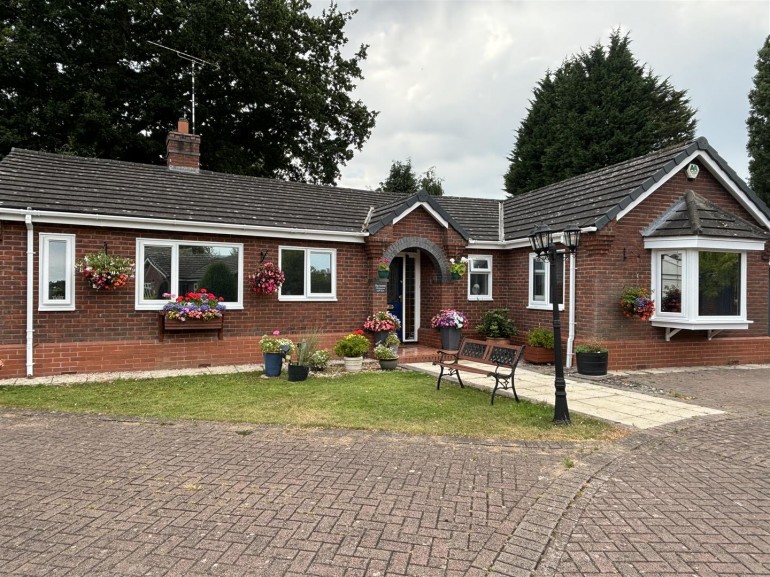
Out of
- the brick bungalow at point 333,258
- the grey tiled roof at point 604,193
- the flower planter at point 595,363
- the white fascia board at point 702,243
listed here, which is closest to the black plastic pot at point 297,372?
the brick bungalow at point 333,258

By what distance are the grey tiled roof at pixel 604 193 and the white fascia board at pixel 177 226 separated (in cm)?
531

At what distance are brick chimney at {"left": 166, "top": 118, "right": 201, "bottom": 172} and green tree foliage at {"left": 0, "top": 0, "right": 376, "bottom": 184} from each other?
29.9ft

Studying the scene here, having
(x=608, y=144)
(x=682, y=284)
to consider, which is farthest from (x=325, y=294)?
(x=608, y=144)

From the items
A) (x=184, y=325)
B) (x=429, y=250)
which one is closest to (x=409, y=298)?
(x=429, y=250)

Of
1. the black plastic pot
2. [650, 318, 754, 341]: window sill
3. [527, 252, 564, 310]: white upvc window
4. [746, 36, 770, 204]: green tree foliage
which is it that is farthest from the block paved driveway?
[746, 36, 770, 204]: green tree foliage

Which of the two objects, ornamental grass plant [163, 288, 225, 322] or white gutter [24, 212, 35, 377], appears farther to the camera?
ornamental grass plant [163, 288, 225, 322]

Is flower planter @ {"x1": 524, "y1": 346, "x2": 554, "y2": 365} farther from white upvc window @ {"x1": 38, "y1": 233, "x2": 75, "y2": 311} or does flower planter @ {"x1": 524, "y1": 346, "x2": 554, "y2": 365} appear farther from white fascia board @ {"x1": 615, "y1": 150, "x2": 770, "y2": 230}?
white upvc window @ {"x1": 38, "y1": 233, "x2": 75, "y2": 311}

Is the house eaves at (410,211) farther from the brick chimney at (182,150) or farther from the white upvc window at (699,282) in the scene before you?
the brick chimney at (182,150)

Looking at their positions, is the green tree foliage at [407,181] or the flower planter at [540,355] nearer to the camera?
the flower planter at [540,355]

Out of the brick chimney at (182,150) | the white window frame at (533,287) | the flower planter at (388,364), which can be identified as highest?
the brick chimney at (182,150)

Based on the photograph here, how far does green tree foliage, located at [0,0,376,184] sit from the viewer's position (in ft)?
70.0

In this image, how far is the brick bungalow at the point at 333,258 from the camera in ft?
33.6

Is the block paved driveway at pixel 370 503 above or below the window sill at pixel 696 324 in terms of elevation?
below

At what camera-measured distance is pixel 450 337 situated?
13203 mm
